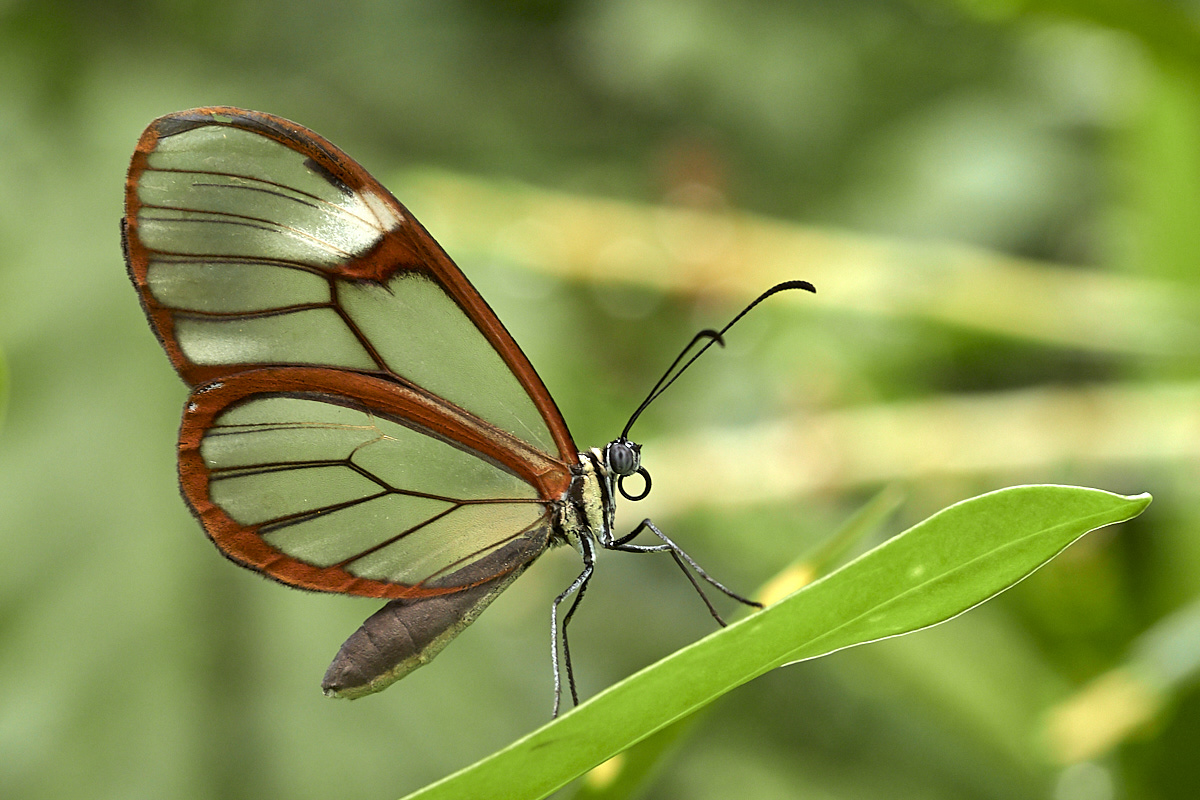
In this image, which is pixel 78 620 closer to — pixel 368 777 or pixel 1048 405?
pixel 368 777

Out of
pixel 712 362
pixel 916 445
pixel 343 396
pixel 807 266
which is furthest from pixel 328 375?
pixel 712 362

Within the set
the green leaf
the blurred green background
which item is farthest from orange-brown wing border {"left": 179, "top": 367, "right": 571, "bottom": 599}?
the blurred green background

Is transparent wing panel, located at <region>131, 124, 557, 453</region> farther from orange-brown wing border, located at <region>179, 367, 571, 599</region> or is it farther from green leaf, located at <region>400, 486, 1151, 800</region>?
green leaf, located at <region>400, 486, 1151, 800</region>

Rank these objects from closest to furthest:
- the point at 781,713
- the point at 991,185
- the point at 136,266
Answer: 1. the point at 136,266
2. the point at 781,713
3. the point at 991,185

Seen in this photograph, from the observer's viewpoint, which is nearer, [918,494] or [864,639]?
[864,639]

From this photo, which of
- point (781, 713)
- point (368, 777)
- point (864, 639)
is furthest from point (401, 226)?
point (781, 713)

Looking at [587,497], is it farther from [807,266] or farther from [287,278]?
[807,266]
